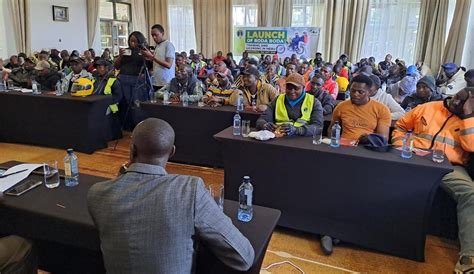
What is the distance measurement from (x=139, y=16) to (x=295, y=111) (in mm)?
10360

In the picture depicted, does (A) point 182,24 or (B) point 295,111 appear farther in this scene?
(A) point 182,24

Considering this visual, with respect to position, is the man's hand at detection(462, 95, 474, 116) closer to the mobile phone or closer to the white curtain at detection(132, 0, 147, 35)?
the mobile phone

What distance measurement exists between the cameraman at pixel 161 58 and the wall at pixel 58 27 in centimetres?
597

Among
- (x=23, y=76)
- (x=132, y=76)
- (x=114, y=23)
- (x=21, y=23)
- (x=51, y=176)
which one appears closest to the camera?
(x=51, y=176)

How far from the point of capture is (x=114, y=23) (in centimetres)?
1130

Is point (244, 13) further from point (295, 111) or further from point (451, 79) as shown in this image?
point (295, 111)

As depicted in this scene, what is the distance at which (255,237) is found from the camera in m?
1.42

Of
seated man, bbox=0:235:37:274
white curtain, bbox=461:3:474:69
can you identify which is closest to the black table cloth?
seated man, bbox=0:235:37:274

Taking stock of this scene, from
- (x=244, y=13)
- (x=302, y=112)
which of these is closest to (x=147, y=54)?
(x=302, y=112)

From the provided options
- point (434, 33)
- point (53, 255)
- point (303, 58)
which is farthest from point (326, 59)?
point (53, 255)

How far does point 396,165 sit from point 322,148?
1.55ft

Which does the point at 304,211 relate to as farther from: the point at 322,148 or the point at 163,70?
the point at 163,70

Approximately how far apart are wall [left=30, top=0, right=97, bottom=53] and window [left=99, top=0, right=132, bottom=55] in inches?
25.4

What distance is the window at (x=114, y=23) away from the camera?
10891 mm
